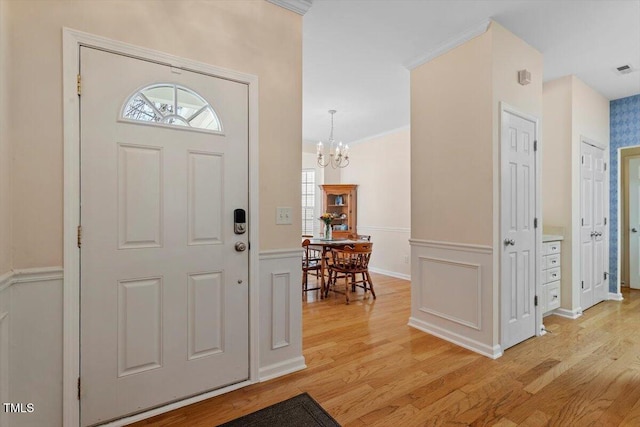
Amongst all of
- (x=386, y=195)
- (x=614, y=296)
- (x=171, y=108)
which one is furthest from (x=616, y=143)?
(x=171, y=108)

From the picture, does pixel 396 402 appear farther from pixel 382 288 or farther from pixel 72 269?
pixel 382 288

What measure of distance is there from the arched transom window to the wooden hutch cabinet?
15.6 feet

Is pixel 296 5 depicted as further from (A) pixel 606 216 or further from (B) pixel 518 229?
(A) pixel 606 216

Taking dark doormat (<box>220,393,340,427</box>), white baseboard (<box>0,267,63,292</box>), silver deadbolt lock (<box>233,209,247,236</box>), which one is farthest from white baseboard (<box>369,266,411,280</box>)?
white baseboard (<box>0,267,63,292</box>)

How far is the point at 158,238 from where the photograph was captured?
1824mm

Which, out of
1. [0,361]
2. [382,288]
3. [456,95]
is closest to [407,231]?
[382,288]

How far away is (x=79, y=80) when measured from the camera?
1611 mm

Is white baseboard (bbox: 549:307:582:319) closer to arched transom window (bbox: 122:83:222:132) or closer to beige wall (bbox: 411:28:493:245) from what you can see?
beige wall (bbox: 411:28:493:245)

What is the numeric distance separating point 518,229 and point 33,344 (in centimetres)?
347

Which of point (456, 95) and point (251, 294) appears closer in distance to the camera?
A: point (251, 294)

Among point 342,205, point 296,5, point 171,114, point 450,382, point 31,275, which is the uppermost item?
point 296,5

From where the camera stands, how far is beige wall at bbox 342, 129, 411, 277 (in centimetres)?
563

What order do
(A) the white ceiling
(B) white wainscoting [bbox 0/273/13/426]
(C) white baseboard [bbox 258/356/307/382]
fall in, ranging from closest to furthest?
1. (B) white wainscoting [bbox 0/273/13/426]
2. (C) white baseboard [bbox 258/356/307/382]
3. (A) the white ceiling

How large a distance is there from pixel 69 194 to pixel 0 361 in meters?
0.79
